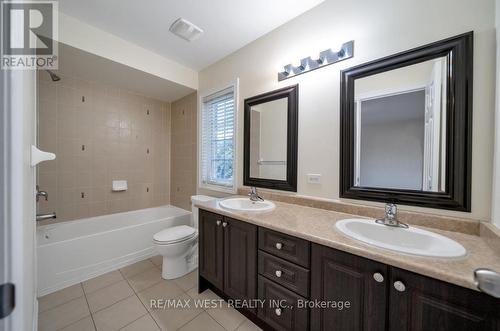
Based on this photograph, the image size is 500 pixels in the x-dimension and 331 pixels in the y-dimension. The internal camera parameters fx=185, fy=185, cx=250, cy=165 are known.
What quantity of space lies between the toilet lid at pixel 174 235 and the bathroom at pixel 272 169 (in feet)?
0.08

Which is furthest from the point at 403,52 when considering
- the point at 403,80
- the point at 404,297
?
the point at 404,297

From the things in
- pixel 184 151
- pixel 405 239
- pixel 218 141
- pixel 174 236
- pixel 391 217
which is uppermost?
pixel 218 141

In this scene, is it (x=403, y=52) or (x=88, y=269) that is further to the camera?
(x=88, y=269)

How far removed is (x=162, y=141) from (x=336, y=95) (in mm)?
2892

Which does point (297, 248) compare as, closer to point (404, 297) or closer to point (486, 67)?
point (404, 297)

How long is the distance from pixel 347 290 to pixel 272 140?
1.30m

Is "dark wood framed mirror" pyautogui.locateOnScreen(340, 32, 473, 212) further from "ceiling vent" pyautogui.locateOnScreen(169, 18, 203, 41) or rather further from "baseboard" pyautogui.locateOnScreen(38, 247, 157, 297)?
"baseboard" pyautogui.locateOnScreen(38, 247, 157, 297)

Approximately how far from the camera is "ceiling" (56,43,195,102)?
1887mm

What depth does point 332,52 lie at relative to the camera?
1411 millimetres

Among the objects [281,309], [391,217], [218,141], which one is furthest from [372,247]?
[218,141]

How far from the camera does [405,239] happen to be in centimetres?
105

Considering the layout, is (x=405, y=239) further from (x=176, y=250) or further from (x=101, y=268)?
(x=101, y=268)

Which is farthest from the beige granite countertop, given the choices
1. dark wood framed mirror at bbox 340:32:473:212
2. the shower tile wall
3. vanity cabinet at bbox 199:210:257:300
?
the shower tile wall

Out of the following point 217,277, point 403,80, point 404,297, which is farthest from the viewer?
point 217,277
